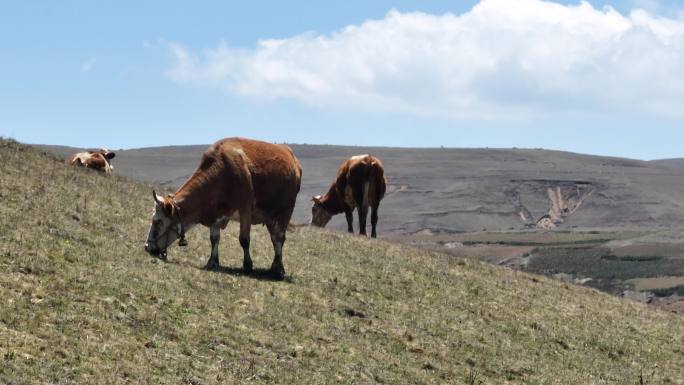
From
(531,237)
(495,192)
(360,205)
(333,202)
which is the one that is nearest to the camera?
(360,205)

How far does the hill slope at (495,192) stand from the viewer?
421 ft

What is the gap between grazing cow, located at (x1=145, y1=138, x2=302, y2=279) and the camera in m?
20.3

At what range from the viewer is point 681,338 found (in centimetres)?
2448

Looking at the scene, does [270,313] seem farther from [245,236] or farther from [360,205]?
[360,205]

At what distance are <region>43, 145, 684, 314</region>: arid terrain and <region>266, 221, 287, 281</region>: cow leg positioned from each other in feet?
136

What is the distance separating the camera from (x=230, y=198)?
20.7m

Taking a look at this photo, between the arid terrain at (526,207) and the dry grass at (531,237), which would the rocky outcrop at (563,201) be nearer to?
the arid terrain at (526,207)

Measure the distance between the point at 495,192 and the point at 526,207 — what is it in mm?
6462

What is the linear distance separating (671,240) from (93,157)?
7266cm

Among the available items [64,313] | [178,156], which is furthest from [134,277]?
[178,156]

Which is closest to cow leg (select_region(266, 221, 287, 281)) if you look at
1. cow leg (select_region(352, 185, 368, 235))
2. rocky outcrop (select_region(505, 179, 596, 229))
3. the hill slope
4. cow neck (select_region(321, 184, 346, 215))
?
cow leg (select_region(352, 185, 368, 235))

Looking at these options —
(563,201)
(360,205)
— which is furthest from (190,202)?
(563,201)

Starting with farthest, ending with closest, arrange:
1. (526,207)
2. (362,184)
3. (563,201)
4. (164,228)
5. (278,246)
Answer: (563,201) → (526,207) → (362,184) → (278,246) → (164,228)

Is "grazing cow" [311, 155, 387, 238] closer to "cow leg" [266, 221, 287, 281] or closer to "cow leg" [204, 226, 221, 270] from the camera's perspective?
"cow leg" [266, 221, 287, 281]
